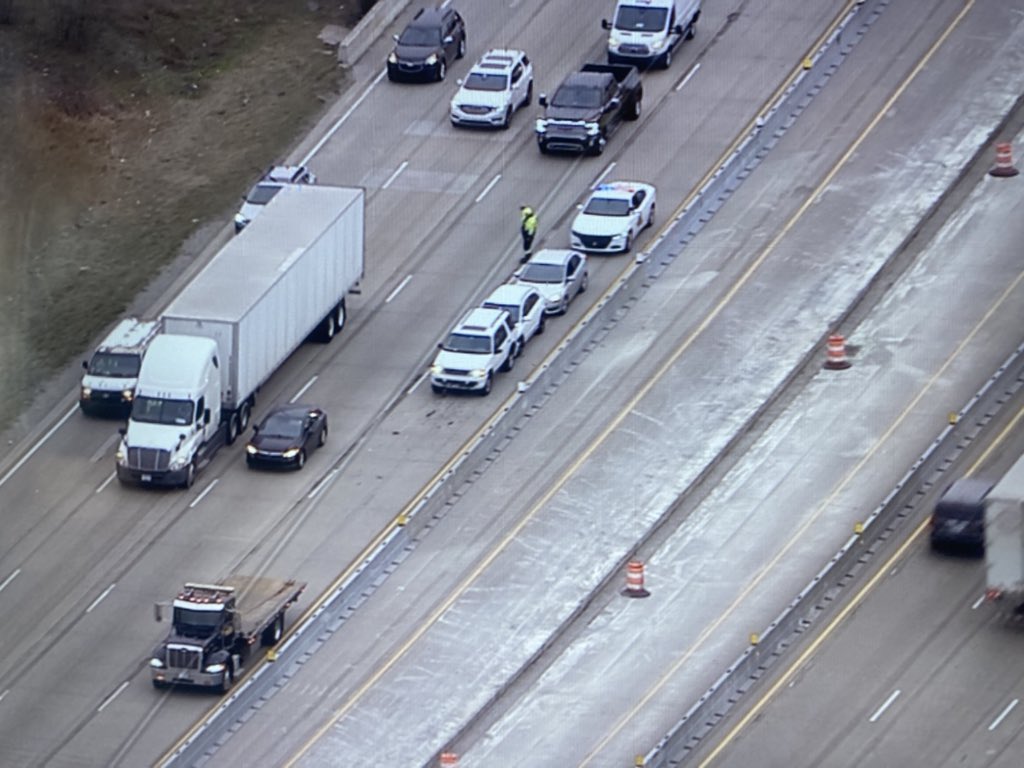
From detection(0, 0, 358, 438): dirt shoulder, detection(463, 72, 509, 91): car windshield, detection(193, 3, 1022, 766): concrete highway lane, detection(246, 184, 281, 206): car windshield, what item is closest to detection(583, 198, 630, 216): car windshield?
detection(193, 3, 1022, 766): concrete highway lane

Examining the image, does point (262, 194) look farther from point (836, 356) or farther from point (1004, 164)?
point (1004, 164)

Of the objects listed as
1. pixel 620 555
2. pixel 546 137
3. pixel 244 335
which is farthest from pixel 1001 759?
pixel 546 137

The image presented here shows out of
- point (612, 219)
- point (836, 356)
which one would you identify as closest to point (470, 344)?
point (612, 219)

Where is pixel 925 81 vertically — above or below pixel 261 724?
above

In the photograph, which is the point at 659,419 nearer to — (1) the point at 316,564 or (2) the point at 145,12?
(1) the point at 316,564

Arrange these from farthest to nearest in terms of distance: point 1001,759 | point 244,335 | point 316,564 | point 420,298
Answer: point 420,298 < point 244,335 < point 316,564 < point 1001,759

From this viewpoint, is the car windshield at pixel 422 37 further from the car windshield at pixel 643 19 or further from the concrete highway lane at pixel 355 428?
the car windshield at pixel 643 19

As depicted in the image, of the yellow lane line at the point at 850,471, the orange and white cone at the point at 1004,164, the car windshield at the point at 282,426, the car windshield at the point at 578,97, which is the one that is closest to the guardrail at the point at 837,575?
the yellow lane line at the point at 850,471
